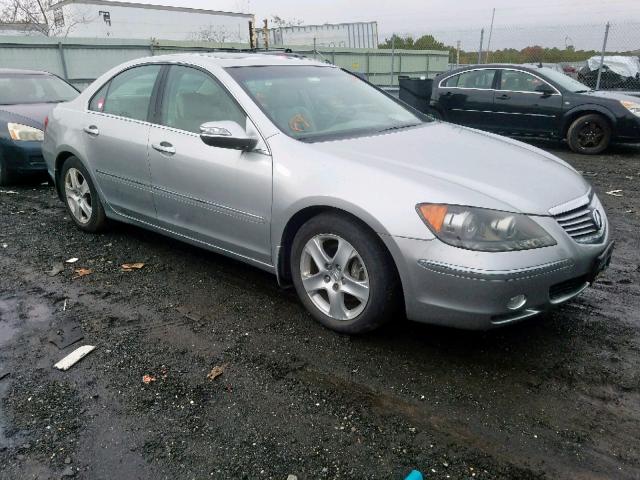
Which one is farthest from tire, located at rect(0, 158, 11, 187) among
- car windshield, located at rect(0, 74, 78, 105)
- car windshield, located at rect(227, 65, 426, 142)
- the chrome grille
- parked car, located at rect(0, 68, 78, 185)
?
the chrome grille

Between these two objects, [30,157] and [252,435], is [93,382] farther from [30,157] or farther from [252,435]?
[30,157]

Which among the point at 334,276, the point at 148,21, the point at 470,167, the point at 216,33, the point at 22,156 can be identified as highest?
the point at 148,21

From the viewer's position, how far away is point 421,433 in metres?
2.41

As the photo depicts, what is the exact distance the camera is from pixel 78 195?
16.6 ft

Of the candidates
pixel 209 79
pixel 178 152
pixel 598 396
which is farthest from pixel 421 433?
pixel 209 79

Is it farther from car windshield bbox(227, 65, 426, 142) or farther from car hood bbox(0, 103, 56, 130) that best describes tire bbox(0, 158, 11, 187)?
car windshield bbox(227, 65, 426, 142)

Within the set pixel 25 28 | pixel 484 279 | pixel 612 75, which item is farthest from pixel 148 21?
pixel 484 279

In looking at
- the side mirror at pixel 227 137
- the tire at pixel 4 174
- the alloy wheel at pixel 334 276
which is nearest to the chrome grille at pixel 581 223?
the alloy wheel at pixel 334 276

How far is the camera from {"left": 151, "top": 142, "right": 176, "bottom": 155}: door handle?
3840 millimetres

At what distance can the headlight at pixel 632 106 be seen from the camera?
896 centimetres

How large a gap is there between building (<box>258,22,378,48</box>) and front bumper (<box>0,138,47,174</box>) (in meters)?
22.7

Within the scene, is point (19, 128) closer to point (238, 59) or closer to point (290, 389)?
point (238, 59)

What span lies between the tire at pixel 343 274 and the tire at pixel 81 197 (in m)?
2.44

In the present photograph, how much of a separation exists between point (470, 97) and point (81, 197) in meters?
7.90
